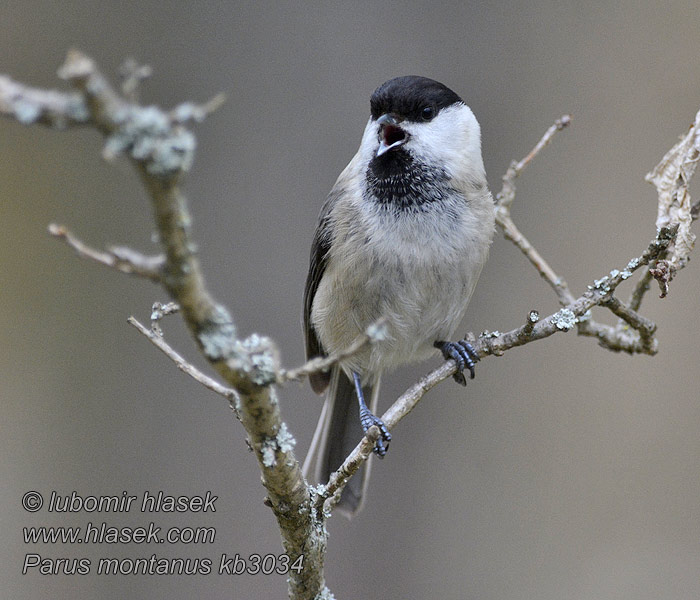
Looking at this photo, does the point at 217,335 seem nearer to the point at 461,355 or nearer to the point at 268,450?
the point at 268,450

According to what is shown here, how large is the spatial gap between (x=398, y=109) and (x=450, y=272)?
599 mm

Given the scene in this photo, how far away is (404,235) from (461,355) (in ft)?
1.63

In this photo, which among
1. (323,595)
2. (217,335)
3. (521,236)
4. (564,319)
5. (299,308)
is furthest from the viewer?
(299,308)

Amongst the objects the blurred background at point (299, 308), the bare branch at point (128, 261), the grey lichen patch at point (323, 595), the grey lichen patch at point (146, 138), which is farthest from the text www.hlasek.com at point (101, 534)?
the grey lichen patch at point (146, 138)

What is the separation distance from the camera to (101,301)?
3.53 meters

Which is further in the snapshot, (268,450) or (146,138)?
(268,450)

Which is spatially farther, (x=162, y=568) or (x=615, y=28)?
(x=615, y=28)

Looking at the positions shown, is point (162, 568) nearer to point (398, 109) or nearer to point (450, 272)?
point (450, 272)

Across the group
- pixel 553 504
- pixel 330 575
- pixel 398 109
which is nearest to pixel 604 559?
pixel 553 504

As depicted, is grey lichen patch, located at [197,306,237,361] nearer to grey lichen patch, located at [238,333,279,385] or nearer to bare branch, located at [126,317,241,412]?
grey lichen patch, located at [238,333,279,385]

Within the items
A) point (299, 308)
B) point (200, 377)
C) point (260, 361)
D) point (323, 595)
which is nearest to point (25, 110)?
point (260, 361)

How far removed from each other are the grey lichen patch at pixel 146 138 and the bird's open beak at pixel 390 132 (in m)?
1.57

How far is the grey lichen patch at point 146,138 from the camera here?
0.86 m

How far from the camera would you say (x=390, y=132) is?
244 centimetres
